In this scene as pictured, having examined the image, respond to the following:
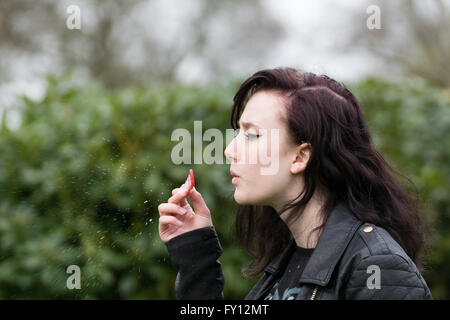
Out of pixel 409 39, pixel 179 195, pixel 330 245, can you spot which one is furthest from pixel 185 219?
pixel 409 39

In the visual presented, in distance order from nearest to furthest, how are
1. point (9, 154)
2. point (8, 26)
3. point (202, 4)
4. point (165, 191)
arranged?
point (165, 191) < point (9, 154) < point (8, 26) < point (202, 4)

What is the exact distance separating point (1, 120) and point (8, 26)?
9.63 m

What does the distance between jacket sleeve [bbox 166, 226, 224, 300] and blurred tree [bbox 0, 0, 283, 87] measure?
10.2 m

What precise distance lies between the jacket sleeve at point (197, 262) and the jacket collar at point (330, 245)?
486mm

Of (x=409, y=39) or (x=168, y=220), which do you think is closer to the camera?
(x=168, y=220)

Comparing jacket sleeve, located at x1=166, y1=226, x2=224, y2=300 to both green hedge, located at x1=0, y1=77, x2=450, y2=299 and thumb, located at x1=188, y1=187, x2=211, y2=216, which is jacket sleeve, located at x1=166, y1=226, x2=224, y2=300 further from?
green hedge, located at x1=0, y1=77, x2=450, y2=299

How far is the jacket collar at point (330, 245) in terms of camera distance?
1.51m

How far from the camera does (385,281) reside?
142 centimetres

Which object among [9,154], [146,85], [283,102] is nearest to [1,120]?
Answer: [9,154]

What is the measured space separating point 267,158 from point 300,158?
12 centimetres

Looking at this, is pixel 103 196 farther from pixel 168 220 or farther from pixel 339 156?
pixel 339 156

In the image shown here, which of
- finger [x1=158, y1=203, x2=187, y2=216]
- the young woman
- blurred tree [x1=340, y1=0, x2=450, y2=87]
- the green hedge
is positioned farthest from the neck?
blurred tree [x1=340, y1=0, x2=450, y2=87]

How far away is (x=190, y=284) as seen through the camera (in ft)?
6.34
